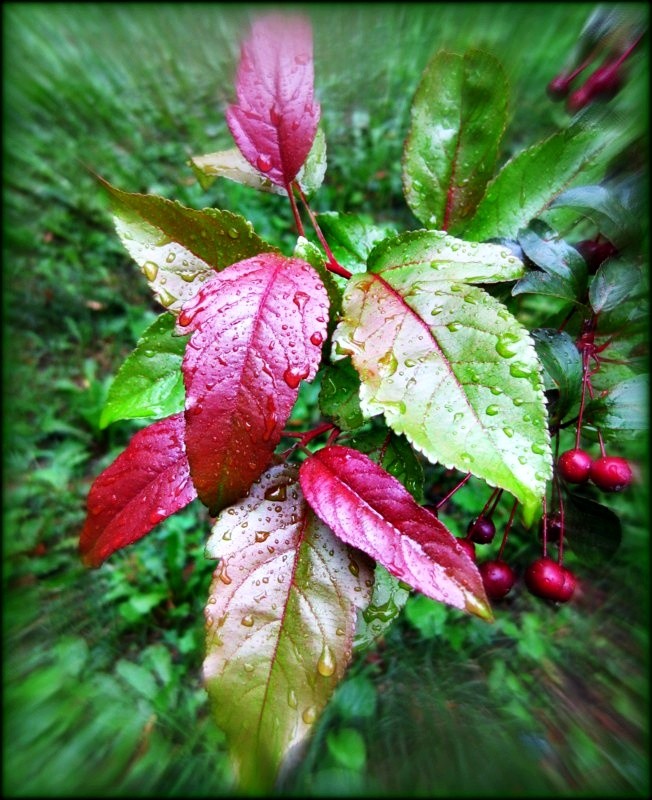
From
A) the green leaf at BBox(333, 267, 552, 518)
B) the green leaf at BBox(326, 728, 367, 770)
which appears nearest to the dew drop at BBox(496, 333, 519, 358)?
the green leaf at BBox(333, 267, 552, 518)

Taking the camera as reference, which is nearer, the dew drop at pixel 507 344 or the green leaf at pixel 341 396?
the dew drop at pixel 507 344

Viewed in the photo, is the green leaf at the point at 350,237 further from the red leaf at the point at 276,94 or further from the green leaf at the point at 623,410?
the green leaf at the point at 623,410

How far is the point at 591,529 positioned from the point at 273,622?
397 millimetres

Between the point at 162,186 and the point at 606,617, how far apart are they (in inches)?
83.2

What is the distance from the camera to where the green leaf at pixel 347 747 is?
3.24ft

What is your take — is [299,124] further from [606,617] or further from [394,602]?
[606,617]

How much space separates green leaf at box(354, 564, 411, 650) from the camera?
0.58 m

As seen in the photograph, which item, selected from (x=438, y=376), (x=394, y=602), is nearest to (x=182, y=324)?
(x=438, y=376)

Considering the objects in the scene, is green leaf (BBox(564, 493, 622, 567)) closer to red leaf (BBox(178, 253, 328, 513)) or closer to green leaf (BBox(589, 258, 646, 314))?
green leaf (BBox(589, 258, 646, 314))

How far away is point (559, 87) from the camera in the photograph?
0.62 m

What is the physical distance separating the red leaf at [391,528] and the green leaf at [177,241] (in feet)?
0.72

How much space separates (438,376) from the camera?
45 cm

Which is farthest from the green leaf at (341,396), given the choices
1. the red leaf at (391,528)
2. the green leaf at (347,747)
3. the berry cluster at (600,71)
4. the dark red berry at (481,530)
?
the green leaf at (347,747)

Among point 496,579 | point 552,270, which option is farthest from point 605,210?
point 496,579
